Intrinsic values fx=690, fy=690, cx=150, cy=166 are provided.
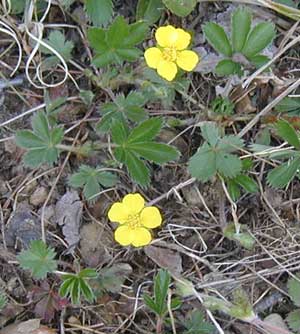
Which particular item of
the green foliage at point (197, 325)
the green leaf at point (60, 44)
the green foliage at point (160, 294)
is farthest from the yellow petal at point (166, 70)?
the green foliage at point (197, 325)

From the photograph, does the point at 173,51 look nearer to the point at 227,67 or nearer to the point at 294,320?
the point at 227,67

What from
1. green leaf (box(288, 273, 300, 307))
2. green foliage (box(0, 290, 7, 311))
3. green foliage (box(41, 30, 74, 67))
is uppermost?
green foliage (box(41, 30, 74, 67))

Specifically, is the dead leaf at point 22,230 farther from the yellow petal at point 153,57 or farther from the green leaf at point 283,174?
the green leaf at point 283,174

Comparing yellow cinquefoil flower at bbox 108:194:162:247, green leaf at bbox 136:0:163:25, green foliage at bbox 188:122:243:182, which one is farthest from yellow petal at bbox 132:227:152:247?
green leaf at bbox 136:0:163:25

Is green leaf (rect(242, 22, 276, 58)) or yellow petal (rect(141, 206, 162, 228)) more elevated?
green leaf (rect(242, 22, 276, 58))

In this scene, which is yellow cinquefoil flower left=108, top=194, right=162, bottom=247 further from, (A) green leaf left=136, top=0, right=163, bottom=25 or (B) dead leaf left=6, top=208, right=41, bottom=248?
(A) green leaf left=136, top=0, right=163, bottom=25

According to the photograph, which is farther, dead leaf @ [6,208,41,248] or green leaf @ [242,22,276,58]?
dead leaf @ [6,208,41,248]

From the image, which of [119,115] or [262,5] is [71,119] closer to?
[119,115]

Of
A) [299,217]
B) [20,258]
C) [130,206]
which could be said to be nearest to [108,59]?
[130,206]
